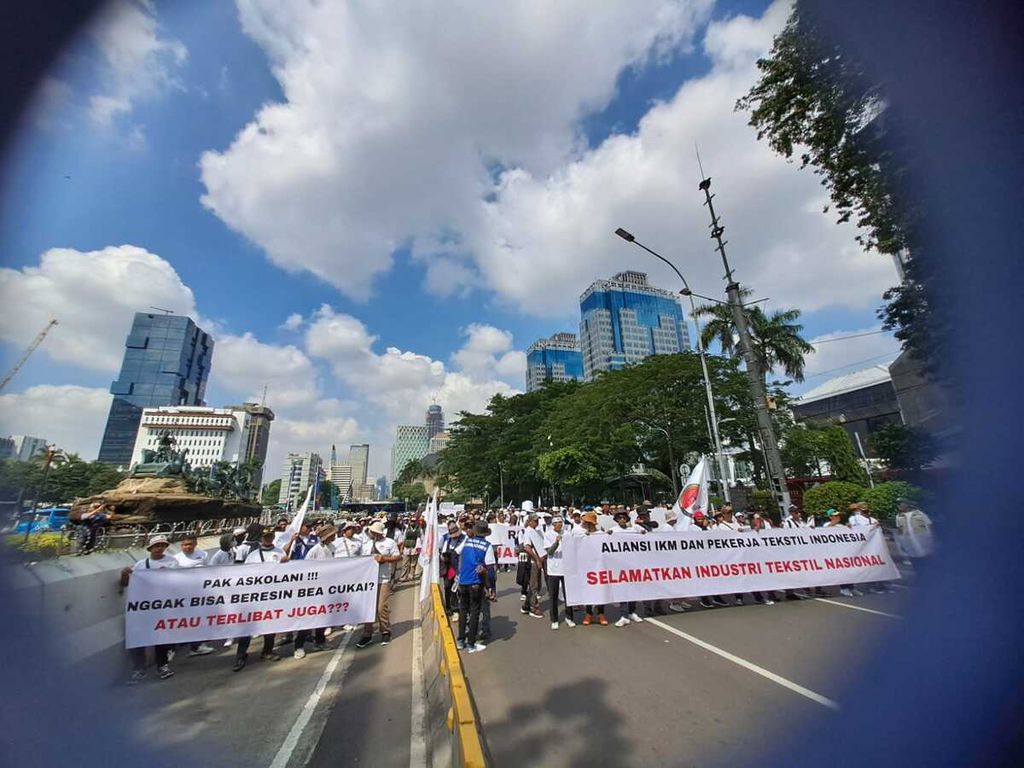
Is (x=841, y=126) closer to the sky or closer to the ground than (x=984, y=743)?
closer to the sky

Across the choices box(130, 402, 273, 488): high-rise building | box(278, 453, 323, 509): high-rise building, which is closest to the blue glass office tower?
box(130, 402, 273, 488): high-rise building

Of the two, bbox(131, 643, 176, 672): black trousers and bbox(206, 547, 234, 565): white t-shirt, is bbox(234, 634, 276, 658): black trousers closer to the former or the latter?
bbox(131, 643, 176, 672): black trousers

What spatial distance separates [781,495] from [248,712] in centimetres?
1075

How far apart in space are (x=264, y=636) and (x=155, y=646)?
1.25 meters

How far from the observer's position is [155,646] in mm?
5699

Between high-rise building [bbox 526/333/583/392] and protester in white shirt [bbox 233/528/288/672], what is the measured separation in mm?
131430

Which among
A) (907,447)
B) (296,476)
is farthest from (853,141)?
(296,476)

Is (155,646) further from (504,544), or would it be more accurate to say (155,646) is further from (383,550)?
(504,544)

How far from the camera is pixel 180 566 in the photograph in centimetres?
613

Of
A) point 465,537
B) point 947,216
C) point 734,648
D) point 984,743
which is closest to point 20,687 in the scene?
point 465,537

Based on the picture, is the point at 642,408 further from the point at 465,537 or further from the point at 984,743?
the point at 984,743

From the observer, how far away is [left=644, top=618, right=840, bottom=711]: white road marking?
3.96m

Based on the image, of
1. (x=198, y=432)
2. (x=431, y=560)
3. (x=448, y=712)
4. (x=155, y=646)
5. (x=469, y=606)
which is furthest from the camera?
(x=198, y=432)

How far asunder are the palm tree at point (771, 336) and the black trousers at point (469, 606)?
26.8 meters
